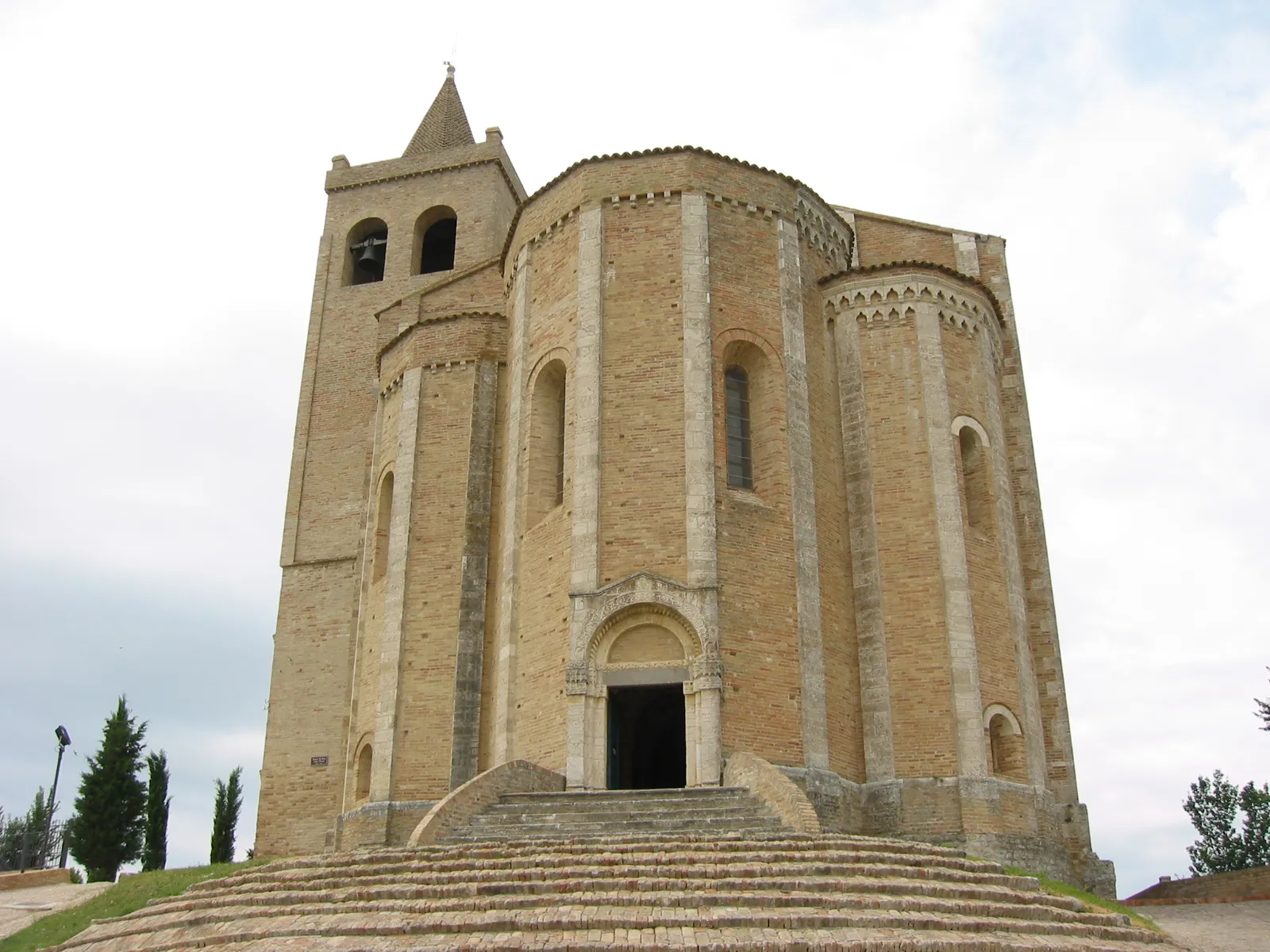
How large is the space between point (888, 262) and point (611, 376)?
222 inches

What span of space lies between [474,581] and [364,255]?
1352 centimetres

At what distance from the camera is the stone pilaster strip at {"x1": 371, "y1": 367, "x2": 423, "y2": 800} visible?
19719 mm

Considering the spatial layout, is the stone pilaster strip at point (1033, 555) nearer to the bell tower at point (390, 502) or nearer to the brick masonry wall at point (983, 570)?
the brick masonry wall at point (983, 570)

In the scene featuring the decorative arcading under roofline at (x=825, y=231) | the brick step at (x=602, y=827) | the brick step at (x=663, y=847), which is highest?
the decorative arcading under roofline at (x=825, y=231)

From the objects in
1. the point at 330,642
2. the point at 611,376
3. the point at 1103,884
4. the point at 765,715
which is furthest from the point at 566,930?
the point at 330,642

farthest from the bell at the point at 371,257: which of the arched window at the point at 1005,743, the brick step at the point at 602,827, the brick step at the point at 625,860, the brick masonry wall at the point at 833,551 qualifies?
the brick step at the point at 625,860

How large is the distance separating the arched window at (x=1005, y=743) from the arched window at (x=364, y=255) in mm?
19087

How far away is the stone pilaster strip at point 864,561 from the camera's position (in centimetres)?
1842

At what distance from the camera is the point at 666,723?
20.9 metres

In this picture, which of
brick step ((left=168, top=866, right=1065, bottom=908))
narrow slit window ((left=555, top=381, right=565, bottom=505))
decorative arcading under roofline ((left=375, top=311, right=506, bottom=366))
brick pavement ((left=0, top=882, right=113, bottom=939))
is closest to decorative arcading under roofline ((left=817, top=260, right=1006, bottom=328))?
narrow slit window ((left=555, top=381, right=565, bottom=505))

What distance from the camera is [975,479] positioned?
2070 centimetres

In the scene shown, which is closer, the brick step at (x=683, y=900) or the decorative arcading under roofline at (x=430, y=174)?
the brick step at (x=683, y=900)

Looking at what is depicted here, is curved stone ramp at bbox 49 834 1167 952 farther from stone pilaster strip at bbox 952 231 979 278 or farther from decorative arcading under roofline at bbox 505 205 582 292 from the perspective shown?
stone pilaster strip at bbox 952 231 979 278

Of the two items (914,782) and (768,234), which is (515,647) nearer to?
(914,782)
